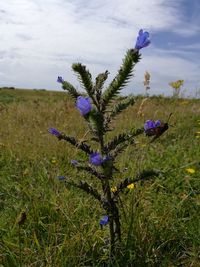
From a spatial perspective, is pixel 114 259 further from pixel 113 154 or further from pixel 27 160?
pixel 27 160

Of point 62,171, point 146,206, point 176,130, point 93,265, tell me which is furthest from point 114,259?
point 176,130

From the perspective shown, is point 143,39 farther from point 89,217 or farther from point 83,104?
point 89,217

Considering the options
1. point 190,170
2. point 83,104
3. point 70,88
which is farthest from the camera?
point 190,170

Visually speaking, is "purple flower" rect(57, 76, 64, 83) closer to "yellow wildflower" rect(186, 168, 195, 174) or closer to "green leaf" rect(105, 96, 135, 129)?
"green leaf" rect(105, 96, 135, 129)

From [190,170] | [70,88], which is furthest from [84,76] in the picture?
[190,170]

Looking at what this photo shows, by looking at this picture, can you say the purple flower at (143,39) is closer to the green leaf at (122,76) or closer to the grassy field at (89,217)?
the green leaf at (122,76)

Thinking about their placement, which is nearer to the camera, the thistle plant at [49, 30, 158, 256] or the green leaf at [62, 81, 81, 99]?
the thistle plant at [49, 30, 158, 256]

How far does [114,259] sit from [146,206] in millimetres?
992

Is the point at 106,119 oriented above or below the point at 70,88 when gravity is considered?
below

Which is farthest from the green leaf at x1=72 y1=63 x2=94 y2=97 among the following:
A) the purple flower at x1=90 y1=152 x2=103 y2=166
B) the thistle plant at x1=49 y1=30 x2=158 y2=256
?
the purple flower at x1=90 y1=152 x2=103 y2=166

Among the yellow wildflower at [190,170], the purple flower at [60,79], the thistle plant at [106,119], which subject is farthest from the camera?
the yellow wildflower at [190,170]

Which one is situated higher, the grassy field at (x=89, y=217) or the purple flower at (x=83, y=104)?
the purple flower at (x=83, y=104)

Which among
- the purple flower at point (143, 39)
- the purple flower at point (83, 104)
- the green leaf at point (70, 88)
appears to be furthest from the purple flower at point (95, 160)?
the purple flower at point (143, 39)

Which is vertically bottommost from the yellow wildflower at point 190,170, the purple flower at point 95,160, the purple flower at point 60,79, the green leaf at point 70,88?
the yellow wildflower at point 190,170
